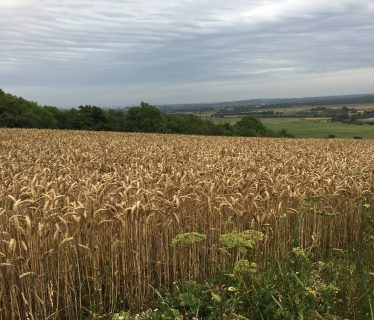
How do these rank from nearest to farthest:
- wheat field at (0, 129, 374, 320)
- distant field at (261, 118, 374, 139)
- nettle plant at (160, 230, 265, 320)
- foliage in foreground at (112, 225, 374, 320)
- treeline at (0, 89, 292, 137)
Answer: foliage in foreground at (112, 225, 374, 320)
nettle plant at (160, 230, 265, 320)
wheat field at (0, 129, 374, 320)
treeline at (0, 89, 292, 137)
distant field at (261, 118, 374, 139)

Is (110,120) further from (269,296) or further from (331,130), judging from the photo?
(269,296)

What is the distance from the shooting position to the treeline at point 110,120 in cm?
6988

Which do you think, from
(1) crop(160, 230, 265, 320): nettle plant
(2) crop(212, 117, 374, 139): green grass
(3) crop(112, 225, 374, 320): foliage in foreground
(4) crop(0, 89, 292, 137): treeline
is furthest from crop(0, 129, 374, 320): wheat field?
(4) crop(0, 89, 292, 137): treeline

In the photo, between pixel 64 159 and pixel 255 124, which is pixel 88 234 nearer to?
pixel 64 159

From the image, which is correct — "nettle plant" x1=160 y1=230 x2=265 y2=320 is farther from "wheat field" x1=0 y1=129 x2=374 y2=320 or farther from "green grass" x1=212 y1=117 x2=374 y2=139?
"green grass" x1=212 y1=117 x2=374 y2=139

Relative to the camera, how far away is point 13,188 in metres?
6.49

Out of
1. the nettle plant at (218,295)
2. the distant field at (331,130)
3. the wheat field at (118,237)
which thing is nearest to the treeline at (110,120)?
the distant field at (331,130)

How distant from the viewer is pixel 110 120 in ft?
255

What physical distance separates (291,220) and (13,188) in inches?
185

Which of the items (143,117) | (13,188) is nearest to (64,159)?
(13,188)

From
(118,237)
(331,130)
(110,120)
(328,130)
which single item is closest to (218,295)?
(118,237)

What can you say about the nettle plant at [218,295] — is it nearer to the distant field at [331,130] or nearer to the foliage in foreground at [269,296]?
the foliage in foreground at [269,296]

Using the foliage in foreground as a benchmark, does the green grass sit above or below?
below

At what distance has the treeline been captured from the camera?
69.9 meters
